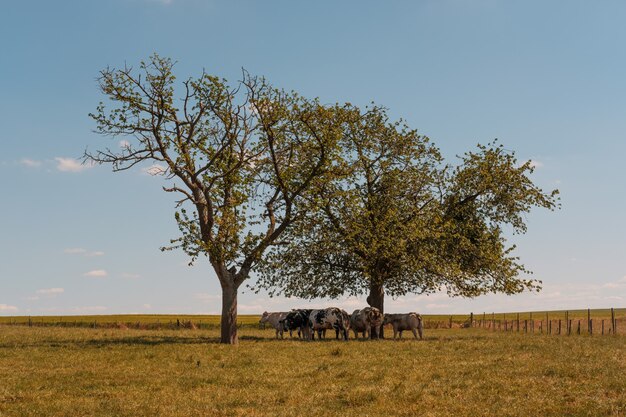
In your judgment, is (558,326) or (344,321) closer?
(344,321)

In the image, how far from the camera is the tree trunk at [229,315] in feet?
114

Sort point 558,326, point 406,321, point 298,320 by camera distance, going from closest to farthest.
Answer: point 298,320 → point 406,321 → point 558,326

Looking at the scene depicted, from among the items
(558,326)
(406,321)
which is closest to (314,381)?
(406,321)

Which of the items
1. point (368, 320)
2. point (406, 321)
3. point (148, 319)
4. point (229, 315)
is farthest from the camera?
point (148, 319)

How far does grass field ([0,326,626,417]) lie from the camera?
15.3m

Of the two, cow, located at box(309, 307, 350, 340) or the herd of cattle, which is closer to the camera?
cow, located at box(309, 307, 350, 340)

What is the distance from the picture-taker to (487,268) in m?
46.6

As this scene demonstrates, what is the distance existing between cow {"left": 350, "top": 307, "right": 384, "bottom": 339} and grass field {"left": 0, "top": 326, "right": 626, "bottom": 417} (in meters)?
10.7

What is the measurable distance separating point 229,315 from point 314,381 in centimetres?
1627

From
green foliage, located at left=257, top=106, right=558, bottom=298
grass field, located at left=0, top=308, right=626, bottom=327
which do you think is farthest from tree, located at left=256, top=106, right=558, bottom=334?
grass field, located at left=0, top=308, right=626, bottom=327

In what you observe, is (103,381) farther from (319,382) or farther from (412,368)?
(412,368)

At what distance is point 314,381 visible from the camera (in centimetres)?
1934

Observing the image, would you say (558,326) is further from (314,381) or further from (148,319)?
(148,319)

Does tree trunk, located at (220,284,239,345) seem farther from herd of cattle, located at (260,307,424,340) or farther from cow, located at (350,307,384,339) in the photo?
cow, located at (350,307,384,339)
